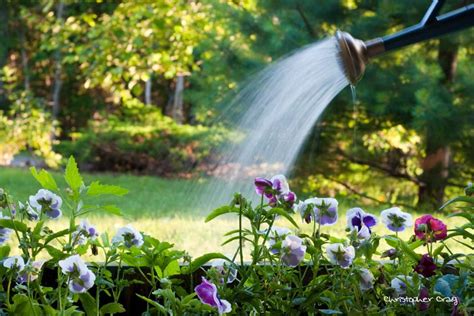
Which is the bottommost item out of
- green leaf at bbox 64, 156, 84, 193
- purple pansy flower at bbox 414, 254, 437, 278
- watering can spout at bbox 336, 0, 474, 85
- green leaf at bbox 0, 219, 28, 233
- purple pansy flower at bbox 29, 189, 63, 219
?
green leaf at bbox 0, 219, 28, 233

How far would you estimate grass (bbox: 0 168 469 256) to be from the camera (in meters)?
3.28

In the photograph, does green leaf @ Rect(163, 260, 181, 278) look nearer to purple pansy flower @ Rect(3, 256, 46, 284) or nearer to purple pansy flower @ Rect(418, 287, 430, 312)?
purple pansy flower @ Rect(3, 256, 46, 284)

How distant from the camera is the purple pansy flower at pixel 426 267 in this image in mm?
895

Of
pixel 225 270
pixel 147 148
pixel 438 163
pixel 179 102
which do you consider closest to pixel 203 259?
pixel 225 270

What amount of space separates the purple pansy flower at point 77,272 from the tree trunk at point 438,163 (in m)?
3.88

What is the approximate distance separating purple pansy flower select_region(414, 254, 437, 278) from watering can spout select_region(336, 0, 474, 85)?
0.23 meters

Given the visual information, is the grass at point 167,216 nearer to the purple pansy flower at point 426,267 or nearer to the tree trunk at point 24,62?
the purple pansy flower at point 426,267

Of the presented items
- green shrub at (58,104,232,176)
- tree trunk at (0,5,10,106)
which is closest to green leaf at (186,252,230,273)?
green shrub at (58,104,232,176)

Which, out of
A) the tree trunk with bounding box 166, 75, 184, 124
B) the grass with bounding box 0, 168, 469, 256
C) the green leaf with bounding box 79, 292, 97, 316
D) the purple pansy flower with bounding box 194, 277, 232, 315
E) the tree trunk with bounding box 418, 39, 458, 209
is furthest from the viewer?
the tree trunk with bounding box 166, 75, 184, 124

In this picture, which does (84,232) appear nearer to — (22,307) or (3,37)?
(22,307)

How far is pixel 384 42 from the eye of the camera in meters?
0.88

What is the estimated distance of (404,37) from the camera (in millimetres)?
849

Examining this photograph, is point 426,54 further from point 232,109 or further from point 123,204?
point 123,204

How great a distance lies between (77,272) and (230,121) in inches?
181
